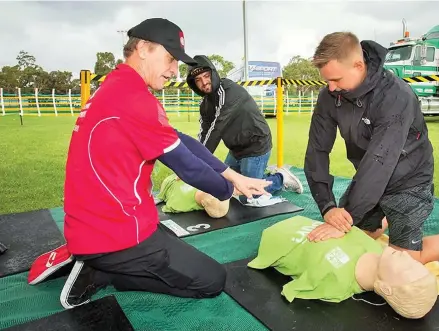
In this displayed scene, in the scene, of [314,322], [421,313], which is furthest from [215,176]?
[421,313]

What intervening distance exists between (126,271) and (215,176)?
754 mm

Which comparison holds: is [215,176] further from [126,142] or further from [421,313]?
[421,313]

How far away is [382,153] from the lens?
7.45 feet

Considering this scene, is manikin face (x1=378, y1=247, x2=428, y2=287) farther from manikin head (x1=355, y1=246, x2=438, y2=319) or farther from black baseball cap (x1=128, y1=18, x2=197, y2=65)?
black baseball cap (x1=128, y1=18, x2=197, y2=65)

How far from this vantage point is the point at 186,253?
2367 millimetres

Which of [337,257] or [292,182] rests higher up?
[337,257]

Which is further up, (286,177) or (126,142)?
(126,142)

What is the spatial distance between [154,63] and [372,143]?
135 cm

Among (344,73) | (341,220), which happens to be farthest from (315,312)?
(344,73)

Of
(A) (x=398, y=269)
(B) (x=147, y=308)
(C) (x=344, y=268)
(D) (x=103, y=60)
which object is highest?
(D) (x=103, y=60)

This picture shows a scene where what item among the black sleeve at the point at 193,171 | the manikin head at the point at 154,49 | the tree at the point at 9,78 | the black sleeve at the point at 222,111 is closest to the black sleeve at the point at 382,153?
the black sleeve at the point at 193,171

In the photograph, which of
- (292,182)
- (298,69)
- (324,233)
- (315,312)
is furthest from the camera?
(298,69)

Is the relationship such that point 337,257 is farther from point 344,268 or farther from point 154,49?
point 154,49

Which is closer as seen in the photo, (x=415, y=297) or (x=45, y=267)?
(x=415, y=297)
